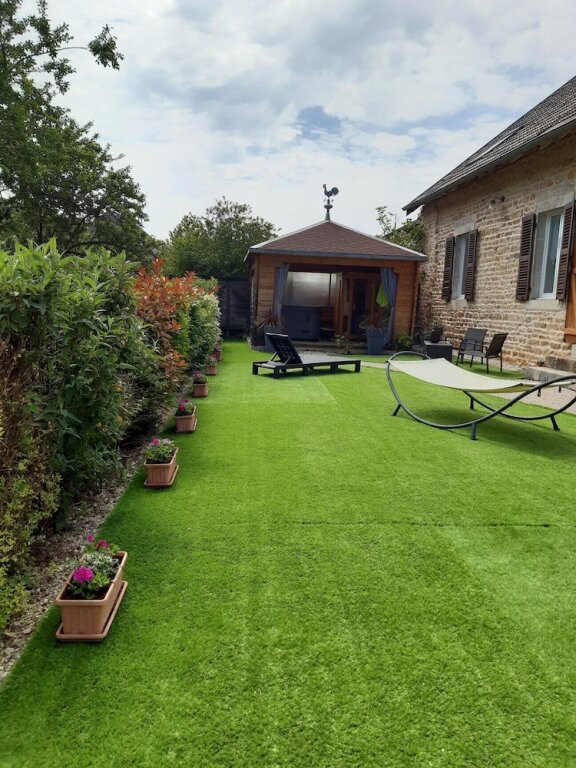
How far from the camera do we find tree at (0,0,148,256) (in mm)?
14281

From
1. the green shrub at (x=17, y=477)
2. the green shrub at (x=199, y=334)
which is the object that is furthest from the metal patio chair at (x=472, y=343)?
the green shrub at (x=17, y=477)

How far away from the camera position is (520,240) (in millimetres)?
11117

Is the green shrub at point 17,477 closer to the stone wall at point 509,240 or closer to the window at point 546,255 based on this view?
the stone wall at point 509,240

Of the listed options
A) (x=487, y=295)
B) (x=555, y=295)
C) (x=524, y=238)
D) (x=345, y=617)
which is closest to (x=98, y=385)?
(x=345, y=617)

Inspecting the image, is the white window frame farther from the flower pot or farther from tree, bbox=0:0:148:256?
tree, bbox=0:0:148:256

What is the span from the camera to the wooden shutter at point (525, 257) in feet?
34.9

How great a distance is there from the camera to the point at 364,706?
1857 mm

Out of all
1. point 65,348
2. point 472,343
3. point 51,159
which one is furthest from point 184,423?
point 51,159

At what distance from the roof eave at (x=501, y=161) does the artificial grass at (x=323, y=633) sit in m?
7.19

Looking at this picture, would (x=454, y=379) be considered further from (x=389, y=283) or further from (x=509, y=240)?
(x=389, y=283)

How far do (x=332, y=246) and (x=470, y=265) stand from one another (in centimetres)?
408

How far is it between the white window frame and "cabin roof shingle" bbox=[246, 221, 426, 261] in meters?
0.96

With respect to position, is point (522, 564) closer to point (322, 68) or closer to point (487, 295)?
point (322, 68)

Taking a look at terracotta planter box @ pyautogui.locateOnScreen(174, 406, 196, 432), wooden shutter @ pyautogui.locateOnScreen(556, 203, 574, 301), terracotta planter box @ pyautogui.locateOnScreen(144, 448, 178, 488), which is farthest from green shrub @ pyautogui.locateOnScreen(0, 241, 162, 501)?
wooden shutter @ pyautogui.locateOnScreen(556, 203, 574, 301)
